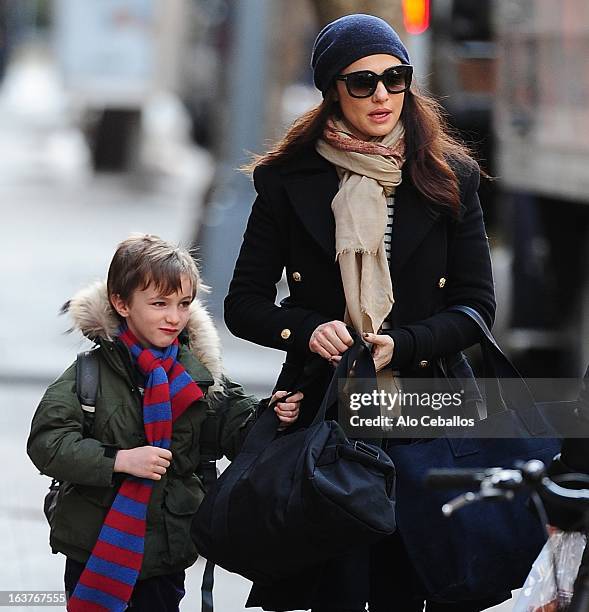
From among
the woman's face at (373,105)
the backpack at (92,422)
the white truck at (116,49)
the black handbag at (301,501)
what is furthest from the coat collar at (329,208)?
the white truck at (116,49)

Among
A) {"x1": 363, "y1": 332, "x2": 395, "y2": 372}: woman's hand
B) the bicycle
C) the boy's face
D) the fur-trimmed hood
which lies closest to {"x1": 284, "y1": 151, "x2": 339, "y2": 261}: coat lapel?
{"x1": 363, "y1": 332, "x2": 395, "y2": 372}: woman's hand

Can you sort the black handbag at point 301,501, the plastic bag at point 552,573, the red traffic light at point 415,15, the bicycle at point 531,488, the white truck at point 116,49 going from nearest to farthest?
the bicycle at point 531,488 < the plastic bag at point 552,573 < the black handbag at point 301,501 < the red traffic light at point 415,15 < the white truck at point 116,49

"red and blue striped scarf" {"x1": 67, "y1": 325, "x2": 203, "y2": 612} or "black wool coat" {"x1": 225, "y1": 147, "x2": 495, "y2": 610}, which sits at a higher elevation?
"black wool coat" {"x1": 225, "y1": 147, "x2": 495, "y2": 610}

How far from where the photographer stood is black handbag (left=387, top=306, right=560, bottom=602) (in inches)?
140

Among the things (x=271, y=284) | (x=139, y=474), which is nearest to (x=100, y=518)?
(x=139, y=474)

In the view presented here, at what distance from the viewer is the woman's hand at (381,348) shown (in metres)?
3.56

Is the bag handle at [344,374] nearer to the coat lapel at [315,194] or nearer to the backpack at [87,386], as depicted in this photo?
the coat lapel at [315,194]

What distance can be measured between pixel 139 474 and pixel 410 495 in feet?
2.04

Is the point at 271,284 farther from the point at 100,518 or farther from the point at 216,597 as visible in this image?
the point at 216,597

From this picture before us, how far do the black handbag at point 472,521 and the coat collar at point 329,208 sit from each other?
1.39ft

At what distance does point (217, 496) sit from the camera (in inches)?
140

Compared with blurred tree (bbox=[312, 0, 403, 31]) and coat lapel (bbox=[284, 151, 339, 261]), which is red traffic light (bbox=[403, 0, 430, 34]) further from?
coat lapel (bbox=[284, 151, 339, 261])

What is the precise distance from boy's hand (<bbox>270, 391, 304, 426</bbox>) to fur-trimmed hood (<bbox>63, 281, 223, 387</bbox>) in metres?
0.24

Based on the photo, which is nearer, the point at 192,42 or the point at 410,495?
the point at 410,495
